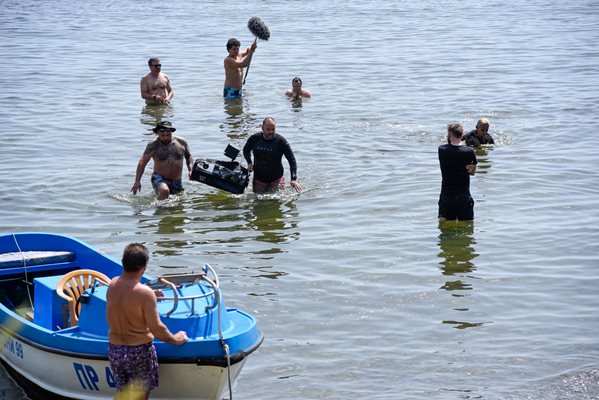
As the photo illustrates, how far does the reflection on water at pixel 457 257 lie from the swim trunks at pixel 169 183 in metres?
4.16

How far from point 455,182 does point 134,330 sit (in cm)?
687

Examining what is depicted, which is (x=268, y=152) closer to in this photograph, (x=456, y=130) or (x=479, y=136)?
(x=456, y=130)

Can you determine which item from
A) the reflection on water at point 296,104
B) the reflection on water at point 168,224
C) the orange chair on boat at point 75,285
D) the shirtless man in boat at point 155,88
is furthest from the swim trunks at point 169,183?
the reflection on water at point 296,104

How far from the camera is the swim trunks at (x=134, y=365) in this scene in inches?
316

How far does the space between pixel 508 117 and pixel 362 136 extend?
3937 millimetres

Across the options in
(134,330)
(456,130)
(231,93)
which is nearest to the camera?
(134,330)

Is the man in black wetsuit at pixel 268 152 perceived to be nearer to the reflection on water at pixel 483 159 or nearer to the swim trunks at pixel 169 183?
the swim trunks at pixel 169 183

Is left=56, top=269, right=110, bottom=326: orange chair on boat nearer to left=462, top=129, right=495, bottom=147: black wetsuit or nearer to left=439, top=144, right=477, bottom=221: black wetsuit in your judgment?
left=439, top=144, right=477, bottom=221: black wetsuit

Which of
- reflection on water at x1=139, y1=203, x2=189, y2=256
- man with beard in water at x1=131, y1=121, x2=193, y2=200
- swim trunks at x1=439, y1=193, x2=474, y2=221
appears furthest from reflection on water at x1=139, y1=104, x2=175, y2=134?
Result: swim trunks at x1=439, y1=193, x2=474, y2=221

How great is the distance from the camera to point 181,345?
27.0 ft

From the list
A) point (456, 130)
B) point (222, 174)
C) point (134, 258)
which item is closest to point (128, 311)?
point (134, 258)

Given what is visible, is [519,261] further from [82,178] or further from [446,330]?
[82,178]

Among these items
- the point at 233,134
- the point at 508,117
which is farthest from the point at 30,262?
the point at 508,117

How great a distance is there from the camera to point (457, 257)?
13.5 meters
